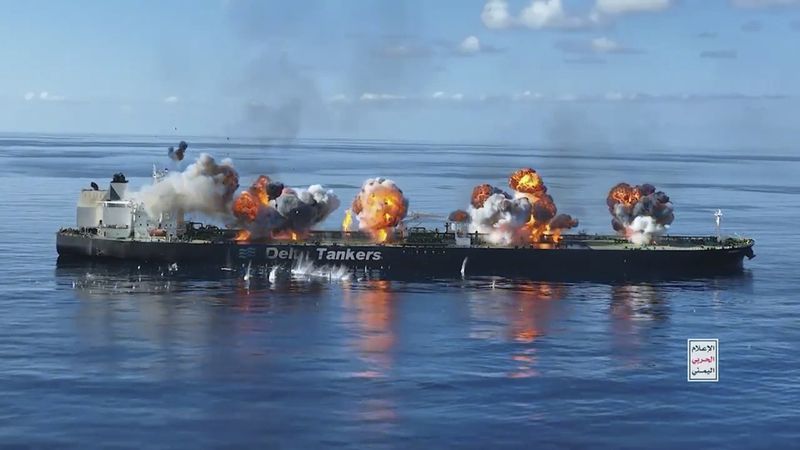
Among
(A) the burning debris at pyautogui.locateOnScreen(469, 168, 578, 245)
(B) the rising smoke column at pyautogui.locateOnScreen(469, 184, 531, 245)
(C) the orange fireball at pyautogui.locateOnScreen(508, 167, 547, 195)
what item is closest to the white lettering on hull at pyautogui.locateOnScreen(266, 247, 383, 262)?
(B) the rising smoke column at pyautogui.locateOnScreen(469, 184, 531, 245)

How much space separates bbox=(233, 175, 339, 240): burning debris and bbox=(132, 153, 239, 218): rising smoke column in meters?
3.83

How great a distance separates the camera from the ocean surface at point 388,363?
3056 inches

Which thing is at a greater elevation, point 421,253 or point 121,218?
point 121,218

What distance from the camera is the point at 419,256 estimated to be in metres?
158

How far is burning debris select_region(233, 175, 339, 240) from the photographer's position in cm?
16462

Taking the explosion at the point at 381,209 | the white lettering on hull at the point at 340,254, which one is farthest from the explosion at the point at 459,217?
the white lettering on hull at the point at 340,254

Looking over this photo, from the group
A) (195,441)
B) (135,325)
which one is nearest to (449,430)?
(195,441)

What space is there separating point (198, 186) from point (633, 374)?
9385cm

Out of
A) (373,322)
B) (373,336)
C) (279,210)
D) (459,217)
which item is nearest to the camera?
(373,336)

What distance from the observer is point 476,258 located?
15775cm

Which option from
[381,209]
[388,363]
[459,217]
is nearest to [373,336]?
[388,363]

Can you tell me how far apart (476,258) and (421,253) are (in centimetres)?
869

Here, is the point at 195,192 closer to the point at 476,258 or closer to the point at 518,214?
the point at 476,258

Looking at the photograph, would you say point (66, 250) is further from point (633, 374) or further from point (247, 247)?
point (633, 374)
